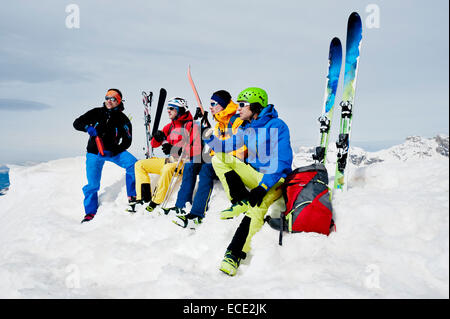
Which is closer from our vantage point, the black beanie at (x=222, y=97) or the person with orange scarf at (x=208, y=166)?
the person with orange scarf at (x=208, y=166)

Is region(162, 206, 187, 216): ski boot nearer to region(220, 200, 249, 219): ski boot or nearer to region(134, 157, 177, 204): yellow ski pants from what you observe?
region(134, 157, 177, 204): yellow ski pants

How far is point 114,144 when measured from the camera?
18.1 ft

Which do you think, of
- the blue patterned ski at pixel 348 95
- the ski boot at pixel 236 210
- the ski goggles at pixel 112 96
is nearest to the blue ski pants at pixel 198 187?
the ski boot at pixel 236 210

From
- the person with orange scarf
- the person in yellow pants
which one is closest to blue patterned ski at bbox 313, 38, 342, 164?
the person with orange scarf

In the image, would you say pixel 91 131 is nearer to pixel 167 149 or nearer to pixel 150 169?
pixel 150 169

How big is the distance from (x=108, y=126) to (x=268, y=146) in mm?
3406

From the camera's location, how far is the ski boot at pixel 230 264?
295 cm

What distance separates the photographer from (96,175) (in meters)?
5.47

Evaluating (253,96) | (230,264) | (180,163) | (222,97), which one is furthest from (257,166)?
(180,163)

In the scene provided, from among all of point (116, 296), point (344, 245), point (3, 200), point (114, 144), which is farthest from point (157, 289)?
point (3, 200)

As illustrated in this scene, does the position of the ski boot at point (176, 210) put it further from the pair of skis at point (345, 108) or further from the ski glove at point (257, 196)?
the pair of skis at point (345, 108)

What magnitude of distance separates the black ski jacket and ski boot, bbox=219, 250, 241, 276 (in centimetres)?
349

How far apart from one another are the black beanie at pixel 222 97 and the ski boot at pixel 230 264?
8.46ft
